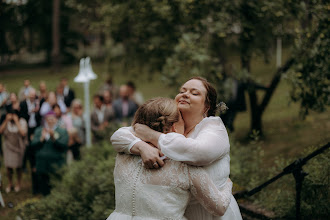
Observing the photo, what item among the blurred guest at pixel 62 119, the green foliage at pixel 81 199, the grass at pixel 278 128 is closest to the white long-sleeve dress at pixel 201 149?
the green foliage at pixel 81 199

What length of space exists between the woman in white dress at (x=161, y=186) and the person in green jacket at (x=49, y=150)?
5.32 m

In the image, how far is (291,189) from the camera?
5.00 m

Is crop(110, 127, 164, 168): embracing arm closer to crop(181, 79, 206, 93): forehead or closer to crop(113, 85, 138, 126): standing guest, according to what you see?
crop(181, 79, 206, 93): forehead

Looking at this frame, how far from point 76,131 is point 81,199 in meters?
3.25

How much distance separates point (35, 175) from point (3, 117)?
1.71 meters

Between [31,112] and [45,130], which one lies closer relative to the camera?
[45,130]

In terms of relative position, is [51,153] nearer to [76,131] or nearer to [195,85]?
[76,131]

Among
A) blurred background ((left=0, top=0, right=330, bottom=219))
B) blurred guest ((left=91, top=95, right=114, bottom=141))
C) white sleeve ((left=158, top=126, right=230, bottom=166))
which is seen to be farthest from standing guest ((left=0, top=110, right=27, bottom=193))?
white sleeve ((left=158, top=126, right=230, bottom=166))

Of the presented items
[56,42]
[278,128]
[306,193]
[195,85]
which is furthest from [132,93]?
[56,42]

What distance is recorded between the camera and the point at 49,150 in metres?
7.67

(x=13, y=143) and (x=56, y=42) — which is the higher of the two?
(x=13, y=143)

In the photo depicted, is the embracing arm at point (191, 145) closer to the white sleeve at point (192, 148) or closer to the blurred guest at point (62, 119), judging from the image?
the white sleeve at point (192, 148)

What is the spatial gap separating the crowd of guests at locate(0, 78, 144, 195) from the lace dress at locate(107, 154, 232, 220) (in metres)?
5.26

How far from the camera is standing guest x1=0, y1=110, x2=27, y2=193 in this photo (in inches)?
323
